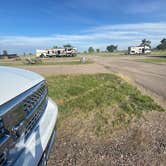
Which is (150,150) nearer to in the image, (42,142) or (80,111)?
(42,142)

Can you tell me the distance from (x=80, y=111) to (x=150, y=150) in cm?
232

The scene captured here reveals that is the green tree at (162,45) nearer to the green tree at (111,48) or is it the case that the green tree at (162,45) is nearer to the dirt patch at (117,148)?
the green tree at (111,48)

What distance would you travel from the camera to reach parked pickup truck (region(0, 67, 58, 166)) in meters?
1.62

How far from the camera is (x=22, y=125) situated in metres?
1.92

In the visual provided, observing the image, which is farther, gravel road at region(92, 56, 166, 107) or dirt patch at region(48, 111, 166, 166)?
gravel road at region(92, 56, 166, 107)

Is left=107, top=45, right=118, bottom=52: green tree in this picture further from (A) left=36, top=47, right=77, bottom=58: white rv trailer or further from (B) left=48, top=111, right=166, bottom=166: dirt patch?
(B) left=48, top=111, right=166, bottom=166: dirt patch

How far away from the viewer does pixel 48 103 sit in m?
3.25

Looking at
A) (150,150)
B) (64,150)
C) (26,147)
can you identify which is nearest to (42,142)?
(26,147)

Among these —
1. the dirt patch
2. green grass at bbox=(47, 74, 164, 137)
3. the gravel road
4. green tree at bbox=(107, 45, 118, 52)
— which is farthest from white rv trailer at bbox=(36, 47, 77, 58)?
green tree at bbox=(107, 45, 118, 52)

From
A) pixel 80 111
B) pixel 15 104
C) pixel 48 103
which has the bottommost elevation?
pixel 80 111

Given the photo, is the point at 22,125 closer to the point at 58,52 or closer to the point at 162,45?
the point at 58,52

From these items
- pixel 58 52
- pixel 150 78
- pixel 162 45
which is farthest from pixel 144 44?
pixel 150 78

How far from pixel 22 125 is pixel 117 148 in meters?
A: 2.06

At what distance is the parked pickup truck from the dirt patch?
0.91 metres
